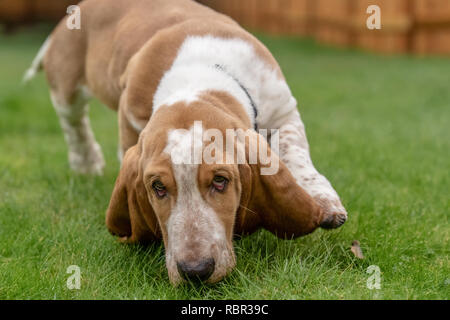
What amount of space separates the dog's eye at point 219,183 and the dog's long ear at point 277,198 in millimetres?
173

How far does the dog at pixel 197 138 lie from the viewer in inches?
103

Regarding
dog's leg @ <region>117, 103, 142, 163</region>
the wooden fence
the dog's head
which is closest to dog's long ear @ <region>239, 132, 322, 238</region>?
the dog's head

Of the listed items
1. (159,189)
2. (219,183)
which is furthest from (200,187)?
(159,189)

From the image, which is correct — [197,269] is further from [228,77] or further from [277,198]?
[228,77]

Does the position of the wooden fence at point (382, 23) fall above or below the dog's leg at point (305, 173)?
below

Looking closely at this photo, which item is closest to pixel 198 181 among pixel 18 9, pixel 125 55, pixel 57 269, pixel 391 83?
pixel 57 269

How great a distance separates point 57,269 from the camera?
3045 mm

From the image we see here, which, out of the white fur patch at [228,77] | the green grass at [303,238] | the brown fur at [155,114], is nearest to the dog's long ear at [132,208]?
the brown fur at [155,114]

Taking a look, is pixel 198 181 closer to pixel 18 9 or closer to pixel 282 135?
pixel 282 135

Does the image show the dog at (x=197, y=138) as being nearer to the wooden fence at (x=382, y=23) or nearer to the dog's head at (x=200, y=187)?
the dog's head at (x=200, y=187)

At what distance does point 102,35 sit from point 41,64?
1.24 m

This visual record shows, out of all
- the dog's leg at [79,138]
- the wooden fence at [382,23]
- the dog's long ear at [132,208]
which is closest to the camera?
the dog's long ear at [132,208]

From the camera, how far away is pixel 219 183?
2.66 m

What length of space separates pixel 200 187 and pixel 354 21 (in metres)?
11.3
